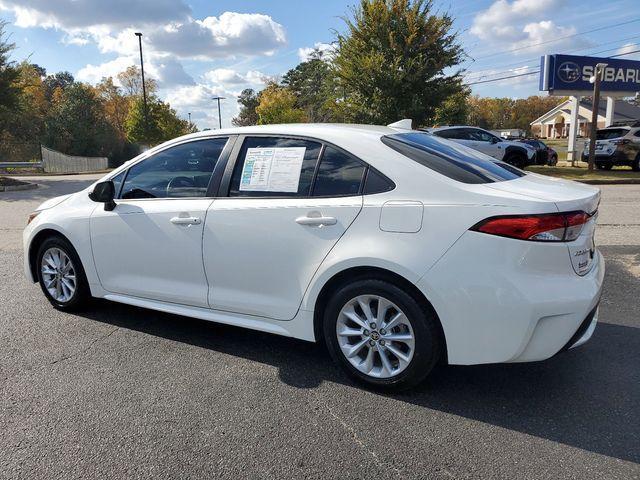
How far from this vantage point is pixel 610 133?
1972 cm

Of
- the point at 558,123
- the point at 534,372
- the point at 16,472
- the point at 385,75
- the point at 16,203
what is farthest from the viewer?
the point at 558,123

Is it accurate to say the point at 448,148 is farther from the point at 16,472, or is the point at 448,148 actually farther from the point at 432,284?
the point at 16,472

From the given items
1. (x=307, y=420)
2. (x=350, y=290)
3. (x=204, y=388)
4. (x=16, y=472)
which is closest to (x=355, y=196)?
(x=350, y=290)

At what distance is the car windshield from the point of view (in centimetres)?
1919

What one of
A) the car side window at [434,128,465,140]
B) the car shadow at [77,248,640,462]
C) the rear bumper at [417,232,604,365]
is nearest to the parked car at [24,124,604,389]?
the rear bumper at [417,232,604,365]

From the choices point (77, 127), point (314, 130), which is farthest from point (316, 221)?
point (77, 127)

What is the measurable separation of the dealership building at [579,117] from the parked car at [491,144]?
3646 centimetres

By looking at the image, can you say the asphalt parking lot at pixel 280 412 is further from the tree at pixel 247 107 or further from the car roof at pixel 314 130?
the tree at pixel 247 107

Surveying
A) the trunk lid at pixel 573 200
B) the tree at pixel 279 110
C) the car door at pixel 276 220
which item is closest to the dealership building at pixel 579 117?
the tree at pixel 279 110

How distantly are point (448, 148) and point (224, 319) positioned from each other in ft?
6.54

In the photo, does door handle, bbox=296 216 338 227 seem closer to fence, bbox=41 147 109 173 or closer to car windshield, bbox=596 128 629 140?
car windshield, bbox=596 128 629 140

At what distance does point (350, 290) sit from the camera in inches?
120

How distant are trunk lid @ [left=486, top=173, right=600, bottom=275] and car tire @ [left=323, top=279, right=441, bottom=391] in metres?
0.85

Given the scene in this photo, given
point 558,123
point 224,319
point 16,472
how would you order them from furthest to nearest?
point 558,123 < point 224,319 < point 16,472
